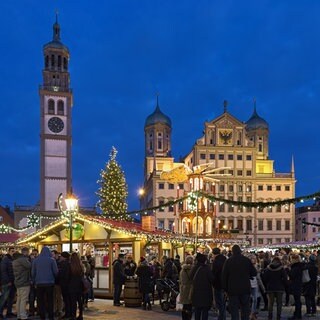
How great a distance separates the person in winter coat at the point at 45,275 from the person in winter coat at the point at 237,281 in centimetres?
416

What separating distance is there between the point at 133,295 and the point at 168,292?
1.47 metres

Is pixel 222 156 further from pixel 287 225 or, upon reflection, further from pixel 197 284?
pixel 197 284

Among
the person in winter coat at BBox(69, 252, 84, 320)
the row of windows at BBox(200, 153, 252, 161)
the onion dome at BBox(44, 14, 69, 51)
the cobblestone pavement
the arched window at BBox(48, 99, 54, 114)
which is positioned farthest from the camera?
the onion dome at BBox(44, 14, 69, 51)

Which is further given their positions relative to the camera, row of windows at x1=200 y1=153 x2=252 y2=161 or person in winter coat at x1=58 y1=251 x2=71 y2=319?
row of windows at x1=200 y1=153 x2=252 y2=161

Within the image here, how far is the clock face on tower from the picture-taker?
227ft

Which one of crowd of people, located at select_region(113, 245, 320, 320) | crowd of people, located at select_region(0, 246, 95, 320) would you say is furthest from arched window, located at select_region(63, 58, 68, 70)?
crowd of people, located at select_region(0, 246, 95, 320)

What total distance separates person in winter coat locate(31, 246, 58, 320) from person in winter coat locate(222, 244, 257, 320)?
416 cm

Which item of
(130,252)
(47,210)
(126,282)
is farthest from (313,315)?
(47,210)

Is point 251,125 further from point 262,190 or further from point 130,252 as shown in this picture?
point 130,252

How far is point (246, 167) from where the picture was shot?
74.1 meters

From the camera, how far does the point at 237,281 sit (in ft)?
33.8

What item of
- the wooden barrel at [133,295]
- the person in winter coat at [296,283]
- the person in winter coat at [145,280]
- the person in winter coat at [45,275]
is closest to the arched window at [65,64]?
the wooden barrel at [133,295]

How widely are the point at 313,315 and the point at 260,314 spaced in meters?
1.42

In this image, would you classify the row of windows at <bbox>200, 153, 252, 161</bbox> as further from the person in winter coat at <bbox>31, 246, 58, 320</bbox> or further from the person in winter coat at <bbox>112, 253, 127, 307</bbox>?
the person in winter coat at <bbox>31, 246, 58, 320</bbox>
